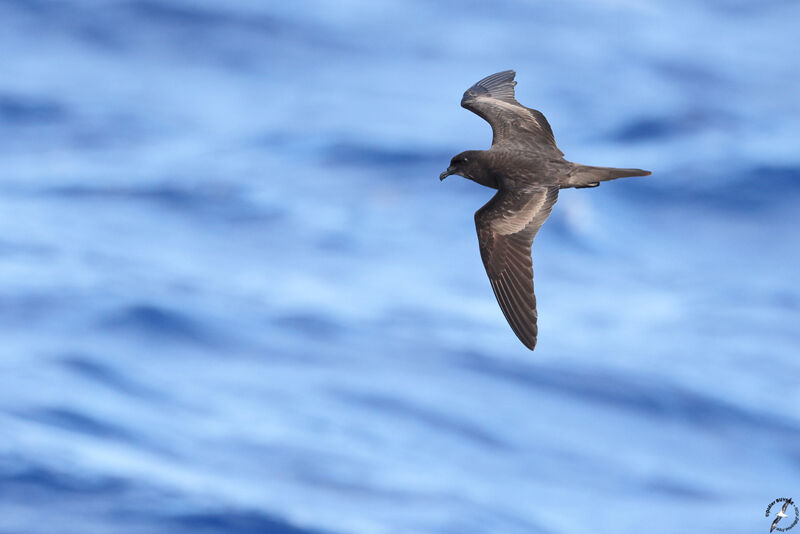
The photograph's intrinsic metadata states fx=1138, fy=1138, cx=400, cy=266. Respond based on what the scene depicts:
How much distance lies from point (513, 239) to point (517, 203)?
14.7 inches

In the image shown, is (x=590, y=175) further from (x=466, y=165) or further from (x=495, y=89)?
(x=495, y=89)

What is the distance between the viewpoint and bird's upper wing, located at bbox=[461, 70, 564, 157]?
40.3 feet

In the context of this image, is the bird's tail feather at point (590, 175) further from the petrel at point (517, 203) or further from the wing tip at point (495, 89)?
the wing tip at point (495, 89)

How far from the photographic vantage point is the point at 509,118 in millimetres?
12688

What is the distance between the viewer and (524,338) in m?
10.6

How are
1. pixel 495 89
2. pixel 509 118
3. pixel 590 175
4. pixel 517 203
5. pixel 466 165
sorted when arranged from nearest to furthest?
pixel 590 175 → pixel 517 203 → pixel 466 165 → pixel 509 118 → pixel 495 89

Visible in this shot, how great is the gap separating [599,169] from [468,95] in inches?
124

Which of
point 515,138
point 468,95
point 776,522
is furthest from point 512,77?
point 776,522

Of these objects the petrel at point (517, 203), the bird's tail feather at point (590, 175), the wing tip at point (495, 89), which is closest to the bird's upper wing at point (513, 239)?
the petrel at point (517, 203)

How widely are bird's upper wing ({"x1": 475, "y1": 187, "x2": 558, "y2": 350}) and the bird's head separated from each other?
0.46 metres

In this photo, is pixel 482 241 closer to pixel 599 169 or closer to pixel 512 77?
pixel 599 169

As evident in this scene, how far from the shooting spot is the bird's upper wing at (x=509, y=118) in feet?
40.3

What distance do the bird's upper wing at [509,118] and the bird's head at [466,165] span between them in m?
0.54

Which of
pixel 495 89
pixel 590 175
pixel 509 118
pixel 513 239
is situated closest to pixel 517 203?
pixel 513 239
